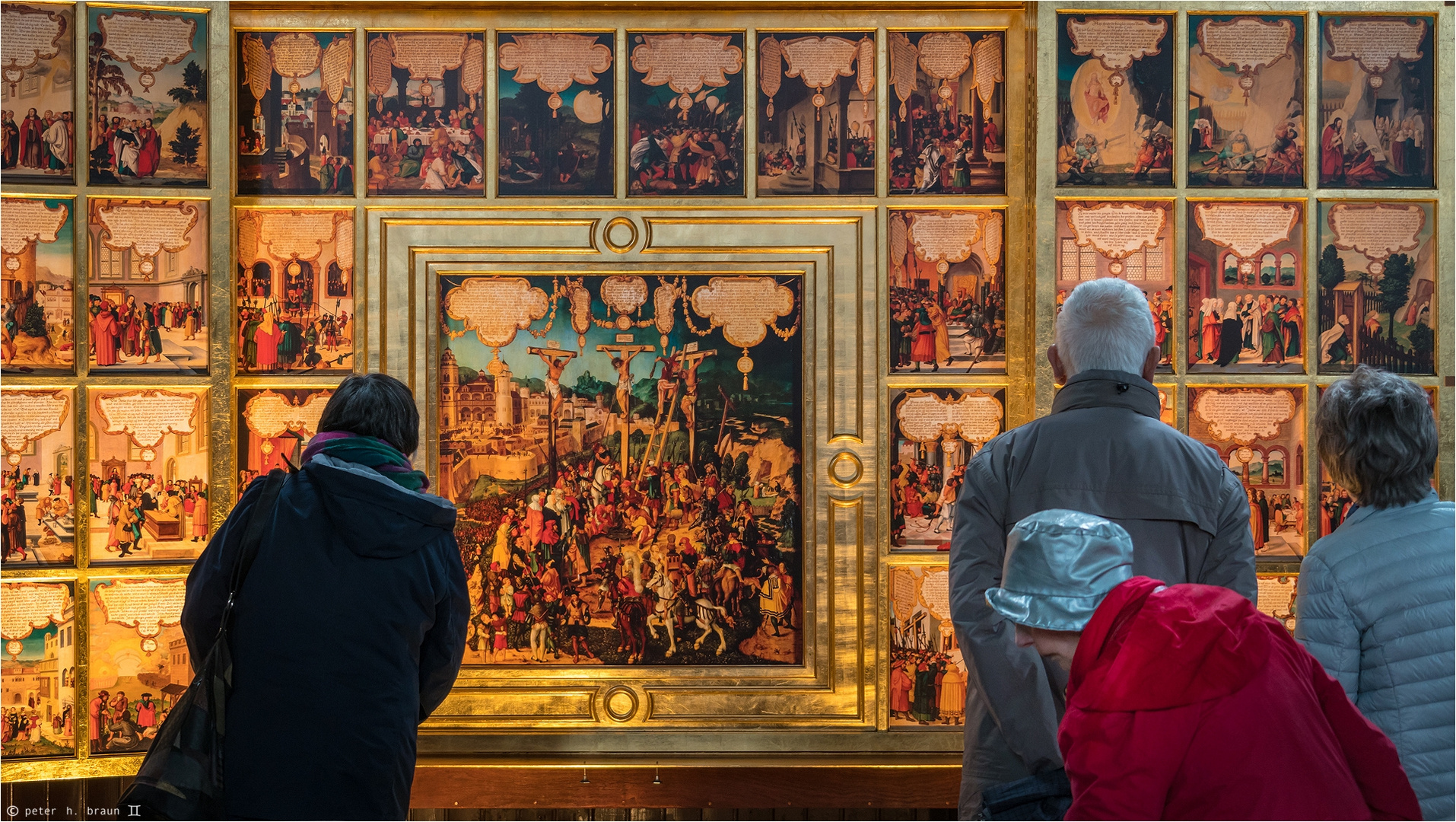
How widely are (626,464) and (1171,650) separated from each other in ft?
10.6

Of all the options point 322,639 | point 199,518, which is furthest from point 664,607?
point 199,518

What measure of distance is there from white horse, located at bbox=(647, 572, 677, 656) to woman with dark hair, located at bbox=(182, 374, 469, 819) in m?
1.92

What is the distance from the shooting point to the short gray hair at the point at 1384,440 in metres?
2.39

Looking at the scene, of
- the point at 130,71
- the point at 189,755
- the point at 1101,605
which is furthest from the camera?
the point at 130,71

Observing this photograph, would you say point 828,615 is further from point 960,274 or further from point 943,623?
point 960,274

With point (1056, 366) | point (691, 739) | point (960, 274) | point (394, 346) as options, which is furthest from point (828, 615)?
point (394, 346)

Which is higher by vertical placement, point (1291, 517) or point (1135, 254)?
point (1135, 254)

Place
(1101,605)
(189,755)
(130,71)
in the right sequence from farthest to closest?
(130,71), (189,755), (1101,605)

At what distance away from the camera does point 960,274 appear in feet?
14.9

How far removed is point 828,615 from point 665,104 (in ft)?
8.94

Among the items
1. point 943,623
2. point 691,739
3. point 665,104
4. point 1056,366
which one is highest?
point 665,104

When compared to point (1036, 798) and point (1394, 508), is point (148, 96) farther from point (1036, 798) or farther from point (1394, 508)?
point (1394, 508)

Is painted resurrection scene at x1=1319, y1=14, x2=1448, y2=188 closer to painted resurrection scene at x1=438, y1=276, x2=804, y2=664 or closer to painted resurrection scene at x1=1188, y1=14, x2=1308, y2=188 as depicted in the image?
painted resurrection scene at x1=1188, y1=14, x2=1308, y2=188

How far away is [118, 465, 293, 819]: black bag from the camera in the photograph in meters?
2.49
